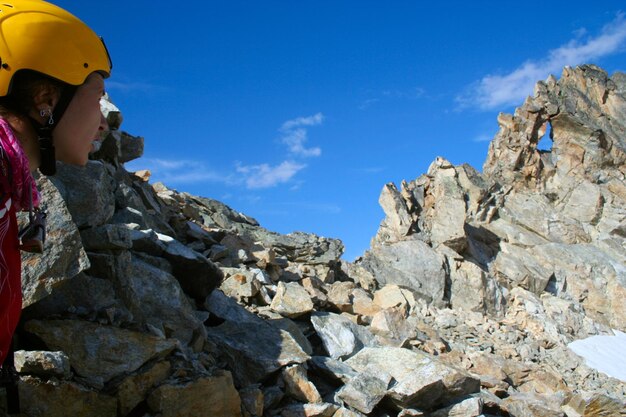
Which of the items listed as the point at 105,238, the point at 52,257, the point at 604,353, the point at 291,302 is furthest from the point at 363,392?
the point at 604,353

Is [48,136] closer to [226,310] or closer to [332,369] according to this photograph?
[332,369]

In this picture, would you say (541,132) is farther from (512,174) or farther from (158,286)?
(158,286)

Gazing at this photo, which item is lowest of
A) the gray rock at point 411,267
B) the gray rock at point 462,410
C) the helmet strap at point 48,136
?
the gray rock at point 462,410

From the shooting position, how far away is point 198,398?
7582mm

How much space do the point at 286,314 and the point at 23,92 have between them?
11852 mm

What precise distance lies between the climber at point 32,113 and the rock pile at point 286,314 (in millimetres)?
4703

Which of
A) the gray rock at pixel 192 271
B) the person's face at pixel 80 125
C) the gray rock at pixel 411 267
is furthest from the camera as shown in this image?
the gray rock at pixel 411 267

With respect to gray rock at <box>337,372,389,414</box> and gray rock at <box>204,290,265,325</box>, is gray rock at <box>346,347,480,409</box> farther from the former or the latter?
gray rock at <box>204,290,265,325</box>

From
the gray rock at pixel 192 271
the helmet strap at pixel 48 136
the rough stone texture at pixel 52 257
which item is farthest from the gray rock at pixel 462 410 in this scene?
the helmet strap at pixel 48 136

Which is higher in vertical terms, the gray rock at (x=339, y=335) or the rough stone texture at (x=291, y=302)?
the rough stone texture at (x=291, y=302)

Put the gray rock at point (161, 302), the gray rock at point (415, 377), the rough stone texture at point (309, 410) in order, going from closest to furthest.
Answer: the gray rock at point (161, 302)
the rough stone texture at point (309, 410)
the gray rock at point (415, 377)

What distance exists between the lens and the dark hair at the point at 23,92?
85.7 inches

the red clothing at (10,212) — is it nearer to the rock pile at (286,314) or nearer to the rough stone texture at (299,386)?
the rock pile at (286,314)

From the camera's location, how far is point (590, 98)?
6203 cm
